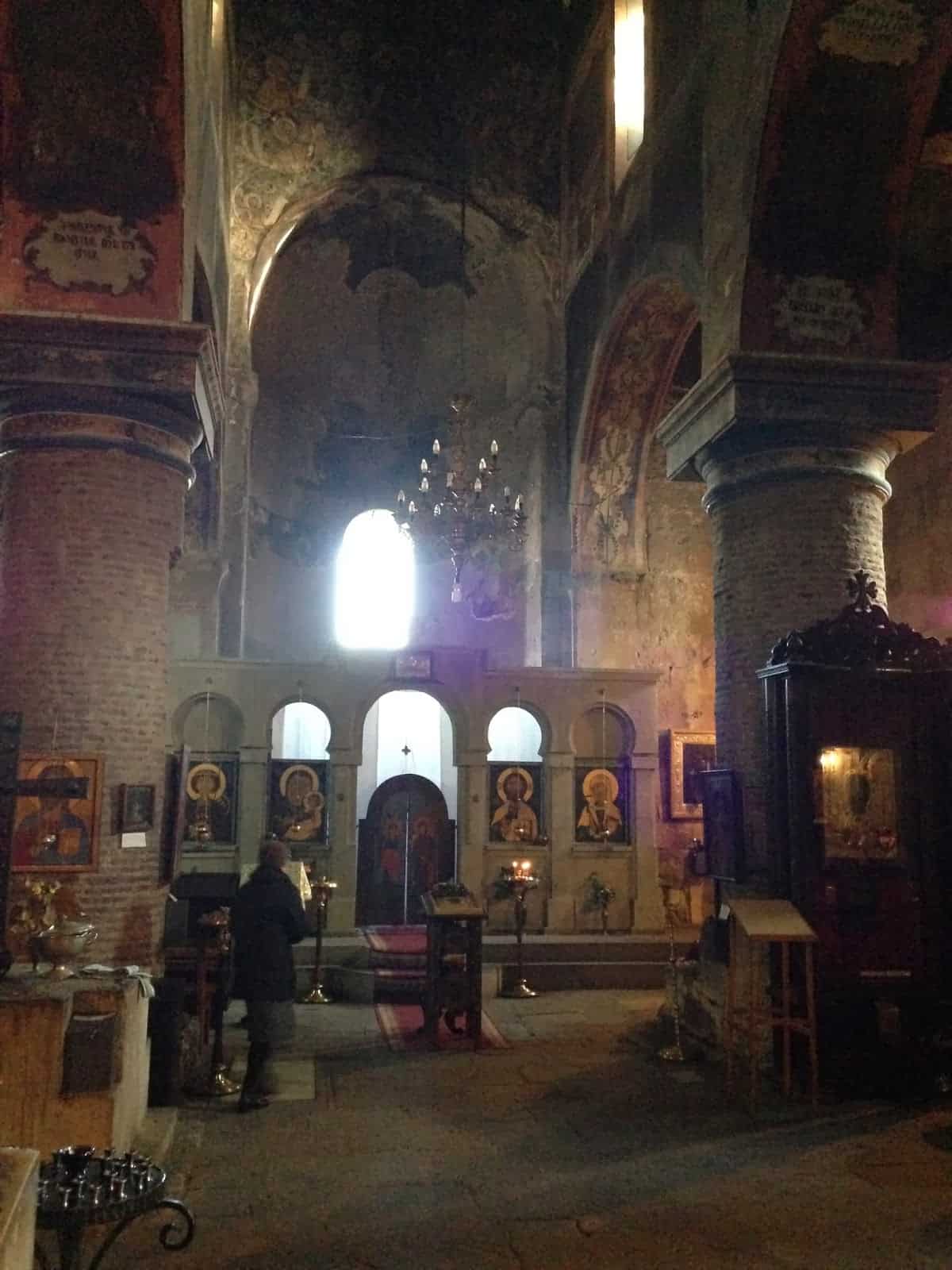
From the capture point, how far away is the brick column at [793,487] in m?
8.58

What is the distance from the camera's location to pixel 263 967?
21.2 ft

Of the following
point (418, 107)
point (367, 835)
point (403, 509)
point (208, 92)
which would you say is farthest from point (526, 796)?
point (418, 107)

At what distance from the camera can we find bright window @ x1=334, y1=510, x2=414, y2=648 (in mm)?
17891

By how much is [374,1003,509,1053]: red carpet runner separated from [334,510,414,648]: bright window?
352 inches

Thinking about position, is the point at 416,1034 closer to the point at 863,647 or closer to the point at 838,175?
the point at 863,647

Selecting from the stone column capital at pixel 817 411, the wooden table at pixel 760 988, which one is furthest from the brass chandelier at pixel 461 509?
the wooden table at pixel 760 988

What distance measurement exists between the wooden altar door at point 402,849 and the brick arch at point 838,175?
6919 millimetres

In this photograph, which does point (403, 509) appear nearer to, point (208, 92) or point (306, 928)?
point (208, 92)

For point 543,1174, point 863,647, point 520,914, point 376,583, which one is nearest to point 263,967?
point 543,1174

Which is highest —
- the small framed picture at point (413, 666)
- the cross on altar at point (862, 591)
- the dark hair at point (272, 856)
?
the small framed picture at point (413, 666)

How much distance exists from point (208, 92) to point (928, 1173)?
36.9ft

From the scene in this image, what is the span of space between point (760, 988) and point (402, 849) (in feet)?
21.7

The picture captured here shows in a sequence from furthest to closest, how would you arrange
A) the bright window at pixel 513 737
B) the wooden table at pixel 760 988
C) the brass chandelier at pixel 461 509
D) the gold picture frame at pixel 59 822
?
1. the bright window at pixel 513 737
2. the brass chandelier at pixel 461 509
3. the gold picture frame at pixel 59 822
4. the wooden table at pixel 760 988

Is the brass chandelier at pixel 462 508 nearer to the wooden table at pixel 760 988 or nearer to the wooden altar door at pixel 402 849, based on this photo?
the wooden altar door at pixel 402 849
